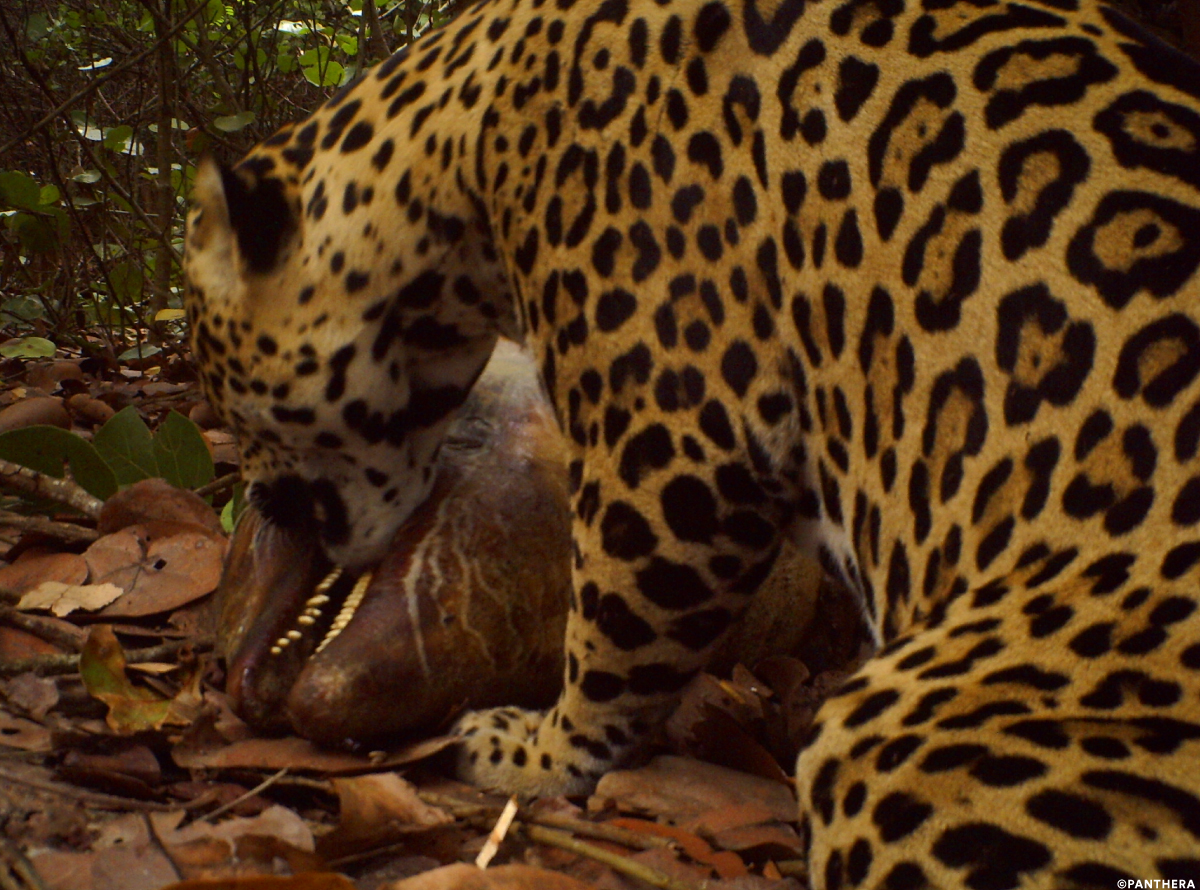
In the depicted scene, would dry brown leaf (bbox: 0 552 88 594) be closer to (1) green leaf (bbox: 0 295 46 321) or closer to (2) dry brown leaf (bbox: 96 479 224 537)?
(2) dry brown leaf (bbox: 96 479 224 537)

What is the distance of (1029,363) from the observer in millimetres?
1810

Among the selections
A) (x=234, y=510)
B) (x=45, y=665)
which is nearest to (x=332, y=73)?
(x=234, y=510)

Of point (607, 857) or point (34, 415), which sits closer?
point (607, 857)

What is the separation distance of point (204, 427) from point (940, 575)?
3199 mm

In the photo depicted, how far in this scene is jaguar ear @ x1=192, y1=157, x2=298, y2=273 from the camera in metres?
2.68

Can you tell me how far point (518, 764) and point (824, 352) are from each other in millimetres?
1115

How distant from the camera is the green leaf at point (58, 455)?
3404mm

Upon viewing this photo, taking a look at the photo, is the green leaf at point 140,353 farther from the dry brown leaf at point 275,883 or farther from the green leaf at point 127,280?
the dry brown leaf at point 275,883

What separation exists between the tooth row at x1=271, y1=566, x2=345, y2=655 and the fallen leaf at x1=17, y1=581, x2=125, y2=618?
539 millimetres

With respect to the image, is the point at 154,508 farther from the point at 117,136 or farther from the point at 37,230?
the point at 117,136

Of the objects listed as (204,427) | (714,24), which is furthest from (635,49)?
(204,427)

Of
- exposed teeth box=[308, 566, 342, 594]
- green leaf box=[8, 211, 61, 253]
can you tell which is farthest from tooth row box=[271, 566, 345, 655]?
green leaf box=[8, 211, 61, 253]

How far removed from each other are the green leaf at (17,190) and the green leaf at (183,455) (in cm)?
183

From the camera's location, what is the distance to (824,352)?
209cm
